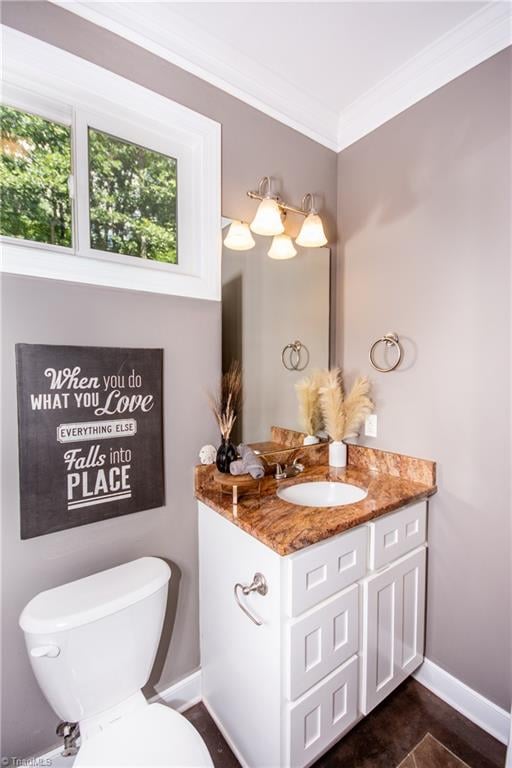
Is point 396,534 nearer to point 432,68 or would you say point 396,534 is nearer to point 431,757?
point 431,757

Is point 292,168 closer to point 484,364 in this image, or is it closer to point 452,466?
point 484,364

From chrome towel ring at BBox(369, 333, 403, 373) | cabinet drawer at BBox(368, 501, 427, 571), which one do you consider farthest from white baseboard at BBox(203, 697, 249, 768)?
chrome towel ring at BBox(369, 333, 403, 373)

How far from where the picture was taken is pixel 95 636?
1.01 metres

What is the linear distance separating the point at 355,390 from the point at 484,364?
560 millimetres

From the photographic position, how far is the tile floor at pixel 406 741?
124 cm

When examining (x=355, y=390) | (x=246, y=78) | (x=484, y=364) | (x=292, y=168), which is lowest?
(x=355, y=390)

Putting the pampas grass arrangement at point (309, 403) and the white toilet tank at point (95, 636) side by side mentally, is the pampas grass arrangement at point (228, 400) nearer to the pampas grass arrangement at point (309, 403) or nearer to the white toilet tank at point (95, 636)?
the pampas grass arrangement at point (309, 403)

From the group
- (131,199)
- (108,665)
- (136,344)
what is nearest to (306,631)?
(108,665)

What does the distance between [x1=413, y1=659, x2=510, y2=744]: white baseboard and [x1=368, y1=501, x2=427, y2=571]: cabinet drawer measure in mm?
573

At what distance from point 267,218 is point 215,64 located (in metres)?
0.64

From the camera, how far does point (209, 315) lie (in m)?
1.47

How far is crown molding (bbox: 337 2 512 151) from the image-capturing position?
126 cm

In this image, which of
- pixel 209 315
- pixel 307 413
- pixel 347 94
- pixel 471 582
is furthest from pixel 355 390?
pixel 347 94

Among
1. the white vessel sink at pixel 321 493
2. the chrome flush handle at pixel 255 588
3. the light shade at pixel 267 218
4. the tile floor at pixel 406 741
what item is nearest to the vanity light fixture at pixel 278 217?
the light shade at pixel 267 218
